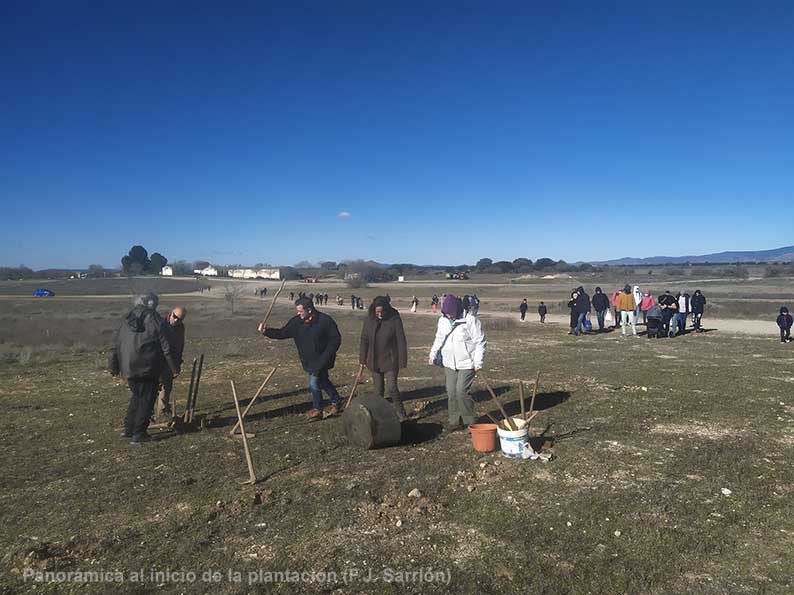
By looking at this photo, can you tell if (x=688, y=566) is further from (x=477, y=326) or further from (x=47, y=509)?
(x=47, y=509)

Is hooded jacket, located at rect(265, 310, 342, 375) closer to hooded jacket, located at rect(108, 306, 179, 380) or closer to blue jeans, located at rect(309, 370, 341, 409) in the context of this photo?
blue jeans, located at rect(309, 370, 341, 409)

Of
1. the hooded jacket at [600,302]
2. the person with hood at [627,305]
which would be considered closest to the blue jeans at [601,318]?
the hooded jacket at [600,302]

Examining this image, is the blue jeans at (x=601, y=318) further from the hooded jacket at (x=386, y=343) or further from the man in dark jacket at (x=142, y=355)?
the man in dark jacket at (x=142, y=355)

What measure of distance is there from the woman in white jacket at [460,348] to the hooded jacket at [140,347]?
3415 millimetres

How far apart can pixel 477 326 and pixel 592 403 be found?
3.25 metres

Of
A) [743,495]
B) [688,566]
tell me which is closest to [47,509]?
[688,566]

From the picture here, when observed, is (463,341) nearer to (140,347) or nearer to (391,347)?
(391,347)

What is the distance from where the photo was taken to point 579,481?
5.78 metres

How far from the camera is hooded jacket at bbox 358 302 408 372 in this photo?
321 inches

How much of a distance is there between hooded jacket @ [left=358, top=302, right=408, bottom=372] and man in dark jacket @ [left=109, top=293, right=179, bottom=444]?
269 centimetres

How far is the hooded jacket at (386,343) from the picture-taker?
815cm

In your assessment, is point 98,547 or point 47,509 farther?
point 47,509

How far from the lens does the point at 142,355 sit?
7.02m

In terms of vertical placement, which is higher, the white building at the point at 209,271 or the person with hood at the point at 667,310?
the white building at the point at 209,271
